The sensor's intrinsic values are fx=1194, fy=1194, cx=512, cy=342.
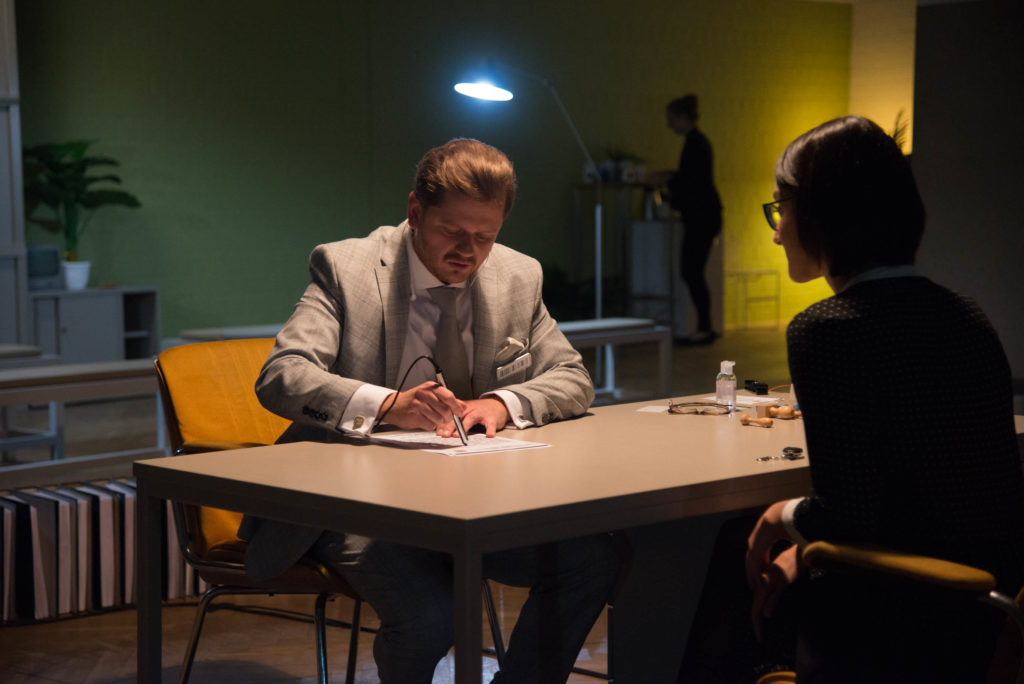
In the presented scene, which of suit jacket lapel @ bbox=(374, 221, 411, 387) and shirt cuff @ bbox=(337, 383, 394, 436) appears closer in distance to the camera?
shirt cuff @ bbox=(337, 383, 394, 436)

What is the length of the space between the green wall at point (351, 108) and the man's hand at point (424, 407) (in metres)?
6.96

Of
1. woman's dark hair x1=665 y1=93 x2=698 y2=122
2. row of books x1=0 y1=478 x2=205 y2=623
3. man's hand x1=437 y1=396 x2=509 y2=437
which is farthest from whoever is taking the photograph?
woman's dark hair x1=665 y1=93 x2=698 y2=122

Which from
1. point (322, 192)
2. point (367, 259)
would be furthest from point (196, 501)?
point (322, 192)

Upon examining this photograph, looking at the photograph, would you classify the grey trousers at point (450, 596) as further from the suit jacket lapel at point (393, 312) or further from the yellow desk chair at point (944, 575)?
the yellow desk chair at point (944, 575)

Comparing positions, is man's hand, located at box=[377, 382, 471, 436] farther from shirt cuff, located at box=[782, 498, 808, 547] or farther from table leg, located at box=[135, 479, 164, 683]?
shirt cuff, located at box=[782, 498, 808, 547]

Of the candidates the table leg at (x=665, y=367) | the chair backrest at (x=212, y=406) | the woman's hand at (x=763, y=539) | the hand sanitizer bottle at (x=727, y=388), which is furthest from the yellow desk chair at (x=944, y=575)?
the table leg at (x=665, y=367)

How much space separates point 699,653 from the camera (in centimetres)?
202

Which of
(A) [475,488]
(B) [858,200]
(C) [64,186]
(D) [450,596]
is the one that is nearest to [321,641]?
(D) [450,596]

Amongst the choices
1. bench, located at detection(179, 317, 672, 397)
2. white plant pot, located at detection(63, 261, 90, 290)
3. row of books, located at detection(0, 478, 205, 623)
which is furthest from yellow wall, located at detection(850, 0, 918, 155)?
row of books, located at detection(0, 478, 205, 623)

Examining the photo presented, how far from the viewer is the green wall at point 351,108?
8.66m

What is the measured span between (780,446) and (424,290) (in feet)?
2.68

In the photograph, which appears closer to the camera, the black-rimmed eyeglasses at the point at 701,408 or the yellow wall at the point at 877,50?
the black-rimmed eyeglasses at the point at 701,408

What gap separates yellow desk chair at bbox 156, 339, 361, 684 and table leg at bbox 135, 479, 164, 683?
0.89 feet

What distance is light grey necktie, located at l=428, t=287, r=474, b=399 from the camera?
98.7 inches
